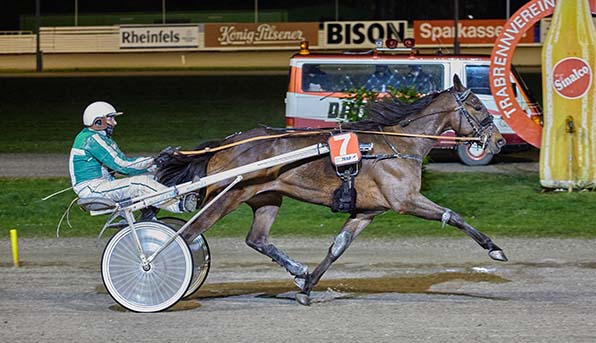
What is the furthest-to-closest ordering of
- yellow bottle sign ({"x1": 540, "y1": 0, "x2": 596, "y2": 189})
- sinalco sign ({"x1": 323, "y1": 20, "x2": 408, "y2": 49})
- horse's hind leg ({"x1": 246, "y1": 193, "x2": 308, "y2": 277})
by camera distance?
sinalco sign ({"x1": 323, "y1": 20, "x2": 408, "y2": 49}) < yellow bottle sign ({"x1": 540, "y1": 0, "x2": 596, "y2": 189}) < horse's hind leg ({"x1": 246, "y1": 193, "x2": 308, "y2": 277})

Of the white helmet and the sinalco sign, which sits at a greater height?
the sinalco sign

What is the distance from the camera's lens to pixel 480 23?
47.0m

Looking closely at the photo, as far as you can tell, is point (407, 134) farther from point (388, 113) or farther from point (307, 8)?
point (307, 8)

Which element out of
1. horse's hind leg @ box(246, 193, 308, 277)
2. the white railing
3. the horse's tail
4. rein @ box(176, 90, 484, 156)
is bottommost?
horse's hind leg @ box(246, 193, 308, 277)

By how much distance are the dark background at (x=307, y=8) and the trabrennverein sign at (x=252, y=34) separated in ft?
13.6

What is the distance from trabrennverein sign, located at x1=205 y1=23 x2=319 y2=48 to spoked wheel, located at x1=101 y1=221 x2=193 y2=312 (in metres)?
38.8

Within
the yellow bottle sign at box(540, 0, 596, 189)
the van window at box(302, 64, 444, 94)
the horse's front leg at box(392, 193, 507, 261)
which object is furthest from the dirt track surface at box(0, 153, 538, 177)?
the horse's front leg at box(392, 193, 507, 261)

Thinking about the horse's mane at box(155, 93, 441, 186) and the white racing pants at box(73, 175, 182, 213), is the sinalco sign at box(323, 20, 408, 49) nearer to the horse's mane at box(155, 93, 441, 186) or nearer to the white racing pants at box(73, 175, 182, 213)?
the horse's mane at box(155, 93, 441, 186)


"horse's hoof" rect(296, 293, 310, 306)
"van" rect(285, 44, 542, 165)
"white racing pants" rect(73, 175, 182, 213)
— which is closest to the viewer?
"white racing pants" rect(73, 175, 182, 213)

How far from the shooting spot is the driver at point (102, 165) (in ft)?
29.9

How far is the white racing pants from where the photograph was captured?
30.1 ft

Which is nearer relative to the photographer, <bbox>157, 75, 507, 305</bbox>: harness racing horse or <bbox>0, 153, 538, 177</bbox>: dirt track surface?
<bbox>157, 75, 507, 305</bbox>: harness racing horse

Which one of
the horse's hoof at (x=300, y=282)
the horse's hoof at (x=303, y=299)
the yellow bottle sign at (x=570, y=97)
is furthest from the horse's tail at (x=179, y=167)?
the yellow bottle sign at (x=570, y=97)

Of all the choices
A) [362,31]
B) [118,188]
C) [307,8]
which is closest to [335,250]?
[118,188]
